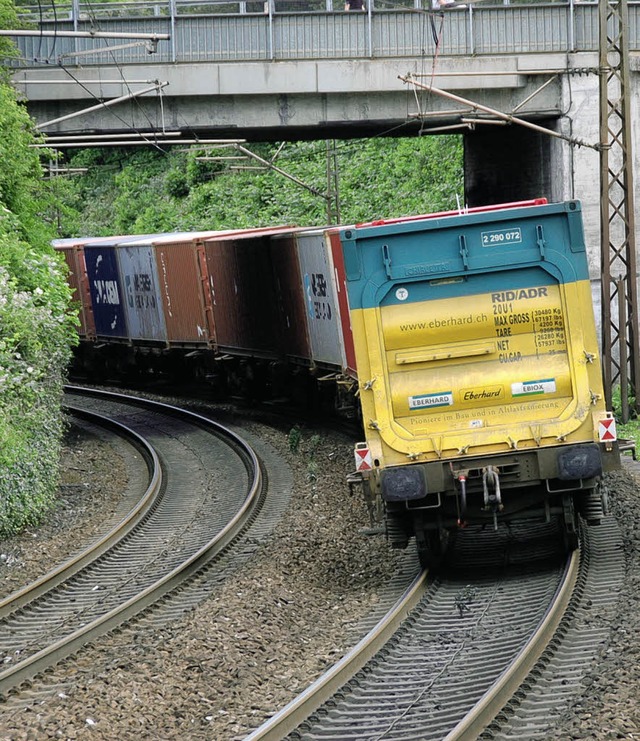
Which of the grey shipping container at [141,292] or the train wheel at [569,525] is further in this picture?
the grey shipping container at [141,292]

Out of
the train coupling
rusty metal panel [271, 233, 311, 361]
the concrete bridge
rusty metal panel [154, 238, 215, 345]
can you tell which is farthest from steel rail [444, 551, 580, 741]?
rusty metal panel [154, 238, 215, 345]

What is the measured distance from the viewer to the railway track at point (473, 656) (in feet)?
25.1

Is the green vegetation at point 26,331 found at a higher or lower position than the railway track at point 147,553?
higher

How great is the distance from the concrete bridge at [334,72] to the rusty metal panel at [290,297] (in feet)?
9.65

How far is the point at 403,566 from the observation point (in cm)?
1223

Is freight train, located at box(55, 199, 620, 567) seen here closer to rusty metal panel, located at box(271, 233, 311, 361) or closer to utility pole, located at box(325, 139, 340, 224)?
rusty metal panel, located at box(271, 233, 311, 361)

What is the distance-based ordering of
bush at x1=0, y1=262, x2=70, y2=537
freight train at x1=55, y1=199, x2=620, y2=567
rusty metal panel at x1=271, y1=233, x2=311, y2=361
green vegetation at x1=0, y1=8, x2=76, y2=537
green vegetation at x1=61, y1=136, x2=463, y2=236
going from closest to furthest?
freight train at x1=55, y1=199, x2=620, y2=567
bush at x1=0, y1=262, x2=70, y2=537
green vegetation at x1=0, y1=8, x2=76, y2=537
rusty metal panel at x1=271, y1=233, x2=311, y2=361
green vegetation at x1=61, y1=136, x2=463, y2=236

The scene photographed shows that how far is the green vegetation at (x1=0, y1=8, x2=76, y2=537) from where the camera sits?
1577cm

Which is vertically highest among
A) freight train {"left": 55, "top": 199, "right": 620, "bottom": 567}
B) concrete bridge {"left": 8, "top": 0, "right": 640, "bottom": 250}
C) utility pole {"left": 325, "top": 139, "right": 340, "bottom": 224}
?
concrete bridge {"left": 8, "top": 0, "right": 640, "bottom": 250}

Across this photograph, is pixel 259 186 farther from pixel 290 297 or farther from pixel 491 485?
pixel 491 485

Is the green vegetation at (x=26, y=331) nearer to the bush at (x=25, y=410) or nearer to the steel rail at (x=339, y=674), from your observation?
the bush at (x=25, y=410)

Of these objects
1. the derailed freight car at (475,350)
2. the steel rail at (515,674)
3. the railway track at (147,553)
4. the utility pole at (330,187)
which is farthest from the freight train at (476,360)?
the utility pole at (330,187)

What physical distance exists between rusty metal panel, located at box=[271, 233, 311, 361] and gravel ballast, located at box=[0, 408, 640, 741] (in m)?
7.25

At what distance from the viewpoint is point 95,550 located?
14.1 meters
